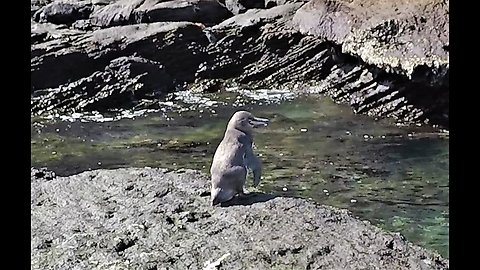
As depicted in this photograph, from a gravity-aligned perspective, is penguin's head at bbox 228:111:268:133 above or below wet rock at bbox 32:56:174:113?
above

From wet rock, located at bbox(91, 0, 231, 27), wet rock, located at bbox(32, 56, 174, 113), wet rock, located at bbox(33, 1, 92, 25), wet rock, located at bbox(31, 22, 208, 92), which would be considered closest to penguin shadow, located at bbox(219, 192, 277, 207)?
wet rock, located at bbox(32, 56, 174, 113)

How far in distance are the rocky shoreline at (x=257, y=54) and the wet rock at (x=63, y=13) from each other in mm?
643

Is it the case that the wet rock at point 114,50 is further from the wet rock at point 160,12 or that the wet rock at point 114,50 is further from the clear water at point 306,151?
the clear water at point 306,151

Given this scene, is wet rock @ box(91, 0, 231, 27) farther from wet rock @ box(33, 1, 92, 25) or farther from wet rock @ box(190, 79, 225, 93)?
wet rock @ box(190, 79, 225, 93)

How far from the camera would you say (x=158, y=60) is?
11781mm

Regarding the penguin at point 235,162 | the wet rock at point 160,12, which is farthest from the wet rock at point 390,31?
the penguin at point 235,162

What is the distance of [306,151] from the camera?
26.1ft

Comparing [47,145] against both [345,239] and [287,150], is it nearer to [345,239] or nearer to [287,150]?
[287,150]

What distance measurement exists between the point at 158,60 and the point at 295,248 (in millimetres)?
8340

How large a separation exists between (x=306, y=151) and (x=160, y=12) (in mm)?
6426

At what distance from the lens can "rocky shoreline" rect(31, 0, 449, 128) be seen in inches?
350

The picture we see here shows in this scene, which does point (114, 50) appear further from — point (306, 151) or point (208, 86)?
point (306, 151)

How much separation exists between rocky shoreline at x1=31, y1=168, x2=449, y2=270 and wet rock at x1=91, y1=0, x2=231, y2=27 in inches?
356
